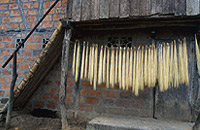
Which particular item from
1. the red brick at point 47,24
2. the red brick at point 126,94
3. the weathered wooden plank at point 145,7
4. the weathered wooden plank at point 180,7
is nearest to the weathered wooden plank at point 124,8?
the weathered wooden plank at point 145,7

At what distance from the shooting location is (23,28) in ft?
16.7

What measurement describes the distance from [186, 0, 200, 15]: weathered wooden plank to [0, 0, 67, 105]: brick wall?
3.49m

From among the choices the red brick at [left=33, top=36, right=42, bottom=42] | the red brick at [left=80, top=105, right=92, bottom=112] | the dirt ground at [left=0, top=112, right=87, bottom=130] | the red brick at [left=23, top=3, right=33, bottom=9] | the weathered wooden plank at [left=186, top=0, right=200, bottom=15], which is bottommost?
the dirt ground at [left=0, top=112, right=87, bottom=130]

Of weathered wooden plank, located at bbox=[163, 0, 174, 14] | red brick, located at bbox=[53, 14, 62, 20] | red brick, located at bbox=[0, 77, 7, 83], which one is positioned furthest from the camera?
red brick, located at bbox=[0, 77, 7, 83]

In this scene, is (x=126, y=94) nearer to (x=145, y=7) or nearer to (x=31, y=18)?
(x=145, y=7)

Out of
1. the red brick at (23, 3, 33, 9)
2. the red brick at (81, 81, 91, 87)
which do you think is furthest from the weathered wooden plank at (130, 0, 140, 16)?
the red brick at (23, 3, 33, 9)

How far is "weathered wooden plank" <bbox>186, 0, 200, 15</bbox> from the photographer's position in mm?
2939

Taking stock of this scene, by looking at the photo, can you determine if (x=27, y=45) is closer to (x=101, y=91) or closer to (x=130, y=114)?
(x=101, y=91)

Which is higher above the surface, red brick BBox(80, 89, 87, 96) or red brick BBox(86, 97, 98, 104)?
red brick BBox(80, 89, 87, 96)

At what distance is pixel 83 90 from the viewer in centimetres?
443

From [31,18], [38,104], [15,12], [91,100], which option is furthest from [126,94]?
[15,12]

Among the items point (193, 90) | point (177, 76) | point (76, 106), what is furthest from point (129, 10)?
point (76, 106)

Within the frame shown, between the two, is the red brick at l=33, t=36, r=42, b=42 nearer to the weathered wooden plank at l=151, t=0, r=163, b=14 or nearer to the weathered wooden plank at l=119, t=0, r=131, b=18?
the weathered wooden plank at l=119, t=0, r=131, b=18

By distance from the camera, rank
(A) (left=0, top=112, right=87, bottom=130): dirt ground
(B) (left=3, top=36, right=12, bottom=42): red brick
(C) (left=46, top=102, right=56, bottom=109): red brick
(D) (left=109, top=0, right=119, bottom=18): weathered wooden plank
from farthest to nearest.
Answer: (B) (left=3, top=36, right=12, bottom=42): red brick → (C) (left=46, top=102, right=56, bottom=109): red brick → (A) (left=0, top=112, right=87, bottom=130): dirt ground → (D) (left=109, top=0, right=119, bottom=18): weathered wooden plank
